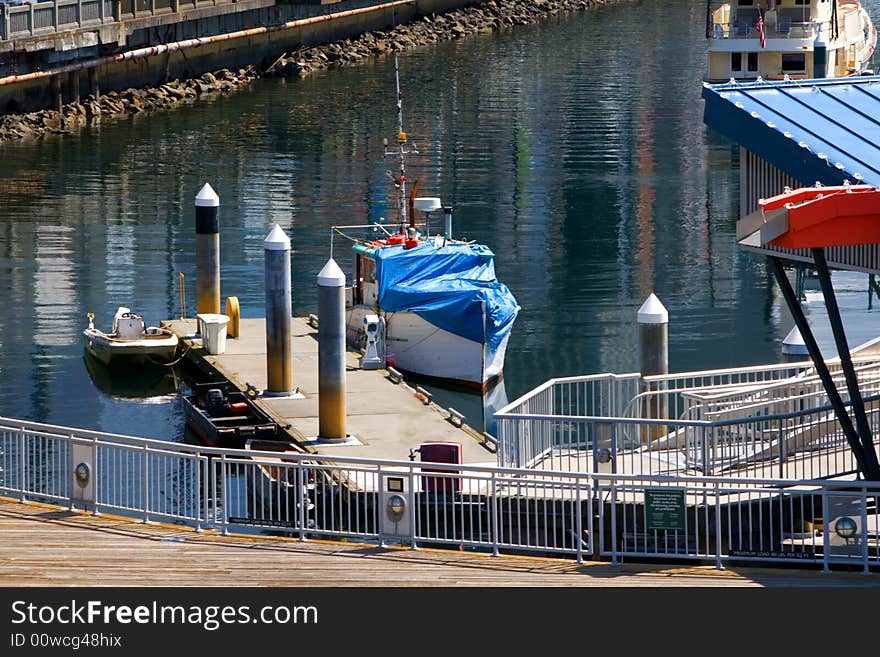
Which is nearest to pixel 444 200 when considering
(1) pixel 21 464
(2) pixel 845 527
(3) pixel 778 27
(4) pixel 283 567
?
(3) pixel 778 27

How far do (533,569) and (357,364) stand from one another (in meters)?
18.8

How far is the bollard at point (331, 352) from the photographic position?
31.1m

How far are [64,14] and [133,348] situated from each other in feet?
127

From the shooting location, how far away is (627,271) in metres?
53.9

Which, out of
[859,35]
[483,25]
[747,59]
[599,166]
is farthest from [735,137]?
[483,25]

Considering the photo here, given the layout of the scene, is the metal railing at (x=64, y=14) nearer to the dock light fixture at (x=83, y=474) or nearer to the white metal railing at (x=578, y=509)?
the white metal railing at (x=578, y=509)

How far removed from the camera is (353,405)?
116ft

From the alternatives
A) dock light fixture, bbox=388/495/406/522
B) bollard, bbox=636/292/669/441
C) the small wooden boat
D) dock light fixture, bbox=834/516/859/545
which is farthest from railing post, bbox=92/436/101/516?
the small wooden boat

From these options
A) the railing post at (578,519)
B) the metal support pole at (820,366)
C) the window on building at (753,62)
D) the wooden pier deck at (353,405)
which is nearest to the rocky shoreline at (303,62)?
the window on building at (753,62)

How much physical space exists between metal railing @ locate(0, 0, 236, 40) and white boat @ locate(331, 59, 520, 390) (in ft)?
118

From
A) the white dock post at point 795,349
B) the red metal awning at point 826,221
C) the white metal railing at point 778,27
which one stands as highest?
the white metal railing at point 778,27

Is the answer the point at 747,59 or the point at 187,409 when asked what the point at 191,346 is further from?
the point at 747,59

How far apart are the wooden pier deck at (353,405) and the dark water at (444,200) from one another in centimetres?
205

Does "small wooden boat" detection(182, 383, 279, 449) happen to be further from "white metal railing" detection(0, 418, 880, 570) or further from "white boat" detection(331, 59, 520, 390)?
"white metal railing" detection(0, 418, 880, 570)
